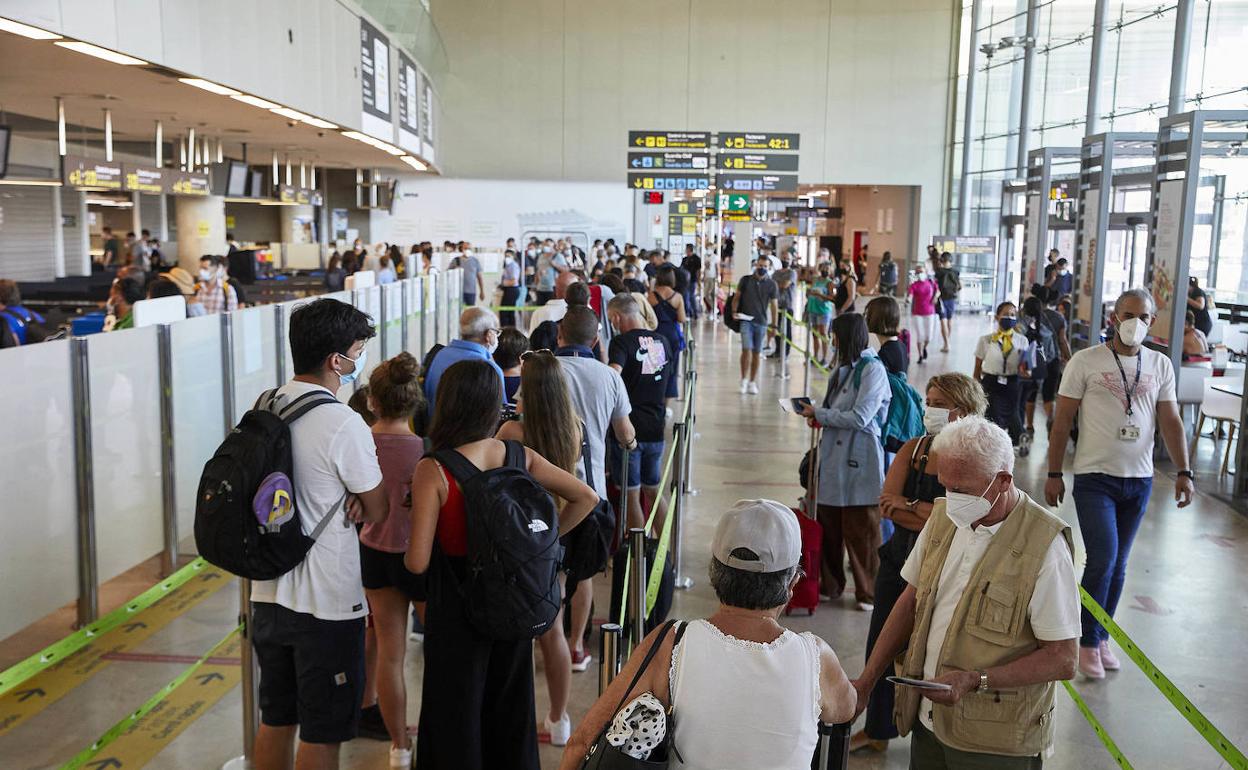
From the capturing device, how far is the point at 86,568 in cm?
582

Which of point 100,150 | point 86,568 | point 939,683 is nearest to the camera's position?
point 939,683

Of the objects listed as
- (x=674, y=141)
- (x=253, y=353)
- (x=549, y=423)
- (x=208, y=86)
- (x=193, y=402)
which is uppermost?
(x=674, y=141)

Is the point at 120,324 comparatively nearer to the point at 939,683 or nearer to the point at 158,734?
the point at 158,734

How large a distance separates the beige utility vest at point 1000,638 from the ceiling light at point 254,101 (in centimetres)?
1053

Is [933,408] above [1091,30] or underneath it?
underneath

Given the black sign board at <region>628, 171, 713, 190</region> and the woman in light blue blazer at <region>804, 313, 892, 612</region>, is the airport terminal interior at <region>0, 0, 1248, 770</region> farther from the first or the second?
the black sign board at <region>628, 171, 713, 190</region>

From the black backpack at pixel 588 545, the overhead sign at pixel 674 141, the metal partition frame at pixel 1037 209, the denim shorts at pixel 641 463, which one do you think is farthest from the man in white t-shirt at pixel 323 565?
the overhead sign at pixel 674 141

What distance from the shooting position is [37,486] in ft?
17.6

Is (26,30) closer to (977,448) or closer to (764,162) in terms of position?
(977,448)

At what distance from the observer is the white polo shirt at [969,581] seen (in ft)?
9.39

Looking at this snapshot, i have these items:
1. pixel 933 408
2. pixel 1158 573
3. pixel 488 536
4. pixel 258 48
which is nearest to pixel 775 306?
pixel 258 48

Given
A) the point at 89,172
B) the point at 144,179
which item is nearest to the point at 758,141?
the point at 144,179

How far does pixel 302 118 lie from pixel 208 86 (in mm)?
3214

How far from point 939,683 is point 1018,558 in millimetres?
402
